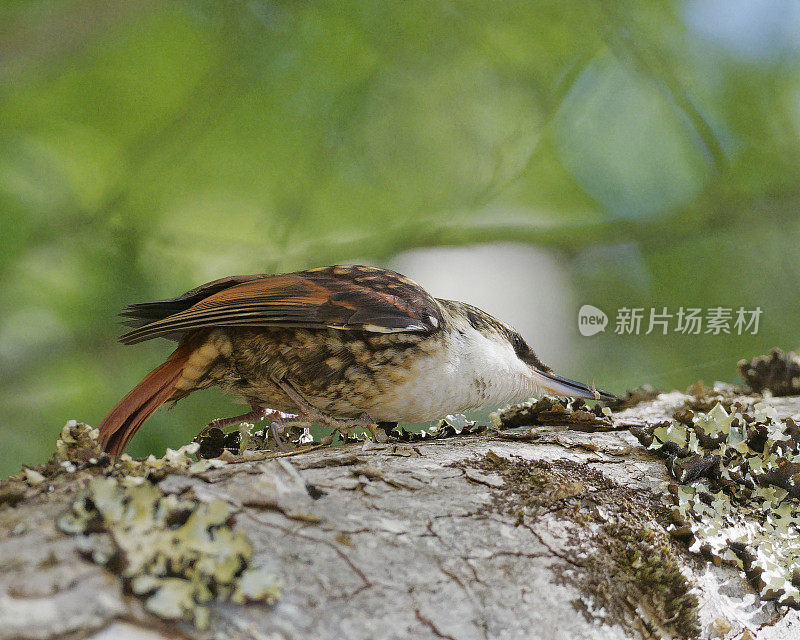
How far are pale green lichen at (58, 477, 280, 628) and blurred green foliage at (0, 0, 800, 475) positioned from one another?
6.14 feet

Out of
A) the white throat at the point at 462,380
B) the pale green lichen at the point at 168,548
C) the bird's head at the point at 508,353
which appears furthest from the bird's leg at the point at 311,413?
the pale green lichen at the point at 168,548

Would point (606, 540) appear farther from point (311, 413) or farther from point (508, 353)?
point (508, 353)

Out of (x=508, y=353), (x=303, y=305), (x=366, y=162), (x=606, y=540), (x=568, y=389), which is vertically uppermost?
(x=366, y=162)

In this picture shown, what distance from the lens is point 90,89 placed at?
2.58 m

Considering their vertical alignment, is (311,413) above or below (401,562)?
above

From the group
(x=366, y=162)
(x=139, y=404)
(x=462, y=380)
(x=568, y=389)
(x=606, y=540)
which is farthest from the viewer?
(x=366, y=162)

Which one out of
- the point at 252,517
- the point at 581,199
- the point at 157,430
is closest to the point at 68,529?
the point at 252,517

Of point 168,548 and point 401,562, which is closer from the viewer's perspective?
point 168,548

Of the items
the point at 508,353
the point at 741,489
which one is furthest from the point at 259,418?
the point at 741,489

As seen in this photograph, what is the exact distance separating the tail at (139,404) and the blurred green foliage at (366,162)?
3.09ft

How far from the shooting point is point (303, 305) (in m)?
1.75

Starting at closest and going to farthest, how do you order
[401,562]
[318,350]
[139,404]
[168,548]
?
[168,548] < [401,562] < [139,404] < [318,350]

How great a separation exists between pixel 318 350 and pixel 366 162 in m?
1.55

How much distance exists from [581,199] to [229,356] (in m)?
2.15
